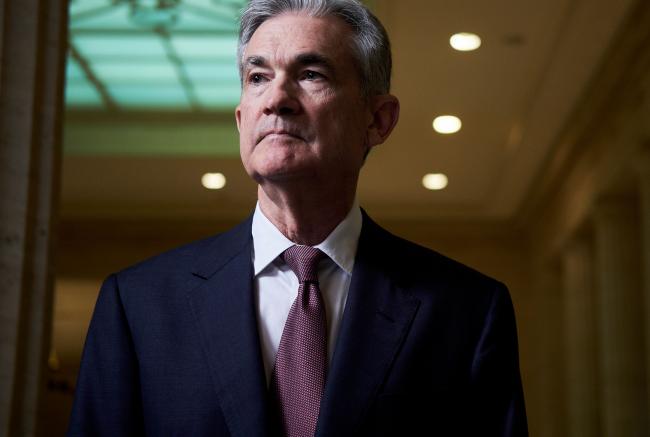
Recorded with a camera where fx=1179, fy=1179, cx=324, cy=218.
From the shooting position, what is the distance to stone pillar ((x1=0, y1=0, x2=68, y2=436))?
5.38 m

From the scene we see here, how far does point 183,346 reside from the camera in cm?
280

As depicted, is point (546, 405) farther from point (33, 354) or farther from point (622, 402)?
point (33, 354)

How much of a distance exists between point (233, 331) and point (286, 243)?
0.93ft

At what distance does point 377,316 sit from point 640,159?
10.7 meters

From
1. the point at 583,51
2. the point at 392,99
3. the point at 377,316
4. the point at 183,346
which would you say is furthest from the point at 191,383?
the point at 583,51

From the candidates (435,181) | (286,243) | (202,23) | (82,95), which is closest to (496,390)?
(286,243)

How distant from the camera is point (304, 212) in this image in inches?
115

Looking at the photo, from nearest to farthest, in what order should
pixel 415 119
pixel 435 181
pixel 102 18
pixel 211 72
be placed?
pixel 102 18 < pixel 211 72 < pixel 415 119 < pixel 435 181

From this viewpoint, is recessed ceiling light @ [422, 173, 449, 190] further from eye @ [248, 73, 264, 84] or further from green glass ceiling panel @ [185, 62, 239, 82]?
eye @ [248, 73, 264, 84]

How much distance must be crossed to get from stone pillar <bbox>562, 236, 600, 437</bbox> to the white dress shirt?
15486 mm

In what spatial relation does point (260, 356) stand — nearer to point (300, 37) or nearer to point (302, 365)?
point (302, 365)

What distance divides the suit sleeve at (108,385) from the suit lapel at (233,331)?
0.19m

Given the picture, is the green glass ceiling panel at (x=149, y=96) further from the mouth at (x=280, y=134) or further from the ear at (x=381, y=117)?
the mouth at (x=280, y=134)

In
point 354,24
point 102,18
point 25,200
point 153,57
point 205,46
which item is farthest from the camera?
point 153,57
